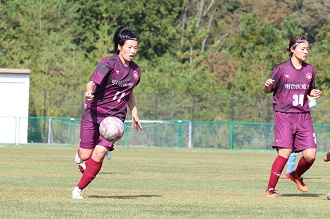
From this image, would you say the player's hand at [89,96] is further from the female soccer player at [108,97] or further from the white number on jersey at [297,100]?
the white number on jersey at [297,100]

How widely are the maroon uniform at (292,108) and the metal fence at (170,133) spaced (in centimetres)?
2657

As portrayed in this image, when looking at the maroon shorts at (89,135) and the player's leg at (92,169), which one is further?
the maroon shorts at (89,135)

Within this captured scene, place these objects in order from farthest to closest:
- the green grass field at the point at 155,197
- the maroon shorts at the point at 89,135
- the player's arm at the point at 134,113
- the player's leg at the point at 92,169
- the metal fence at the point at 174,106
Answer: the metal fence at the point at 174,106
the player's arm at the point at 134,113
the maroon shorts at the point at 89,135
the player's leg at the point at 92,169
the green grass field at the point at 155,197

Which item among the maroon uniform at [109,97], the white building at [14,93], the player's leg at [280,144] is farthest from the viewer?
the white building at [14,93]

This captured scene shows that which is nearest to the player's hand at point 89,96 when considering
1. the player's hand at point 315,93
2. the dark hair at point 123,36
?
the dark hair at point 123,36

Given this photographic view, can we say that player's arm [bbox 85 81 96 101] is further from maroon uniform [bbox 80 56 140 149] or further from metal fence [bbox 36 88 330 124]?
metal fence [bbox 36 88 330 124]

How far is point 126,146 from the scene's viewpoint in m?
39.0

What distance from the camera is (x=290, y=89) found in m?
11.8

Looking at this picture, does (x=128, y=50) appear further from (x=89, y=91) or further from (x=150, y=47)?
(x=150, y=47)

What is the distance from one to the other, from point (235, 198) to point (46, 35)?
41.6 m

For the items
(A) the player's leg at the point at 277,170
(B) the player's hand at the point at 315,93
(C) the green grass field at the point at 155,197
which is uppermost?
(B) the player's hand at the point at 315,93

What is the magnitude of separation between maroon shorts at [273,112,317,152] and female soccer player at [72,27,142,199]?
2119 mm

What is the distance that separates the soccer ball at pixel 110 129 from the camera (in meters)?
10.4

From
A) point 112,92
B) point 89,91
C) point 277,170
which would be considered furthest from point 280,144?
point 89,91
